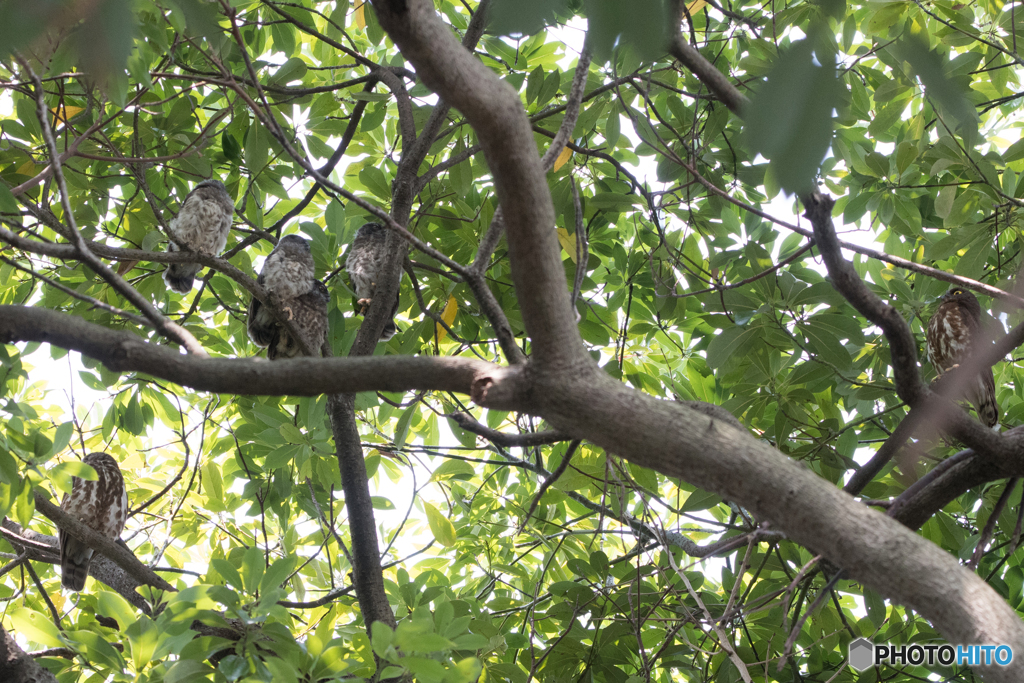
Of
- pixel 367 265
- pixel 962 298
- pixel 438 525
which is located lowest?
pixel 438 525

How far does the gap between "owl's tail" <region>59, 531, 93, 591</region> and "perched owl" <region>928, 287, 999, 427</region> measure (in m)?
3.77

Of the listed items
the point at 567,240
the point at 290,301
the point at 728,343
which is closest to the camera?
the point at 728,343

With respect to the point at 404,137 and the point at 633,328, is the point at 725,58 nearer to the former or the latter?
the point at 633,328

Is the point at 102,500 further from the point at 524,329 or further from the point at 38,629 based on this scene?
the point at 524,329

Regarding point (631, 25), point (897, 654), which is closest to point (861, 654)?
point (897, 654)

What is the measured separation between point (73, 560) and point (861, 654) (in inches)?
128

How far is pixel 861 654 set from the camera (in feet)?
7.01

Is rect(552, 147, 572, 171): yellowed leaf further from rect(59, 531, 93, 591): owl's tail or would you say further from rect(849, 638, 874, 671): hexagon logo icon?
rect(59, 531, 93, 591): owl's tail

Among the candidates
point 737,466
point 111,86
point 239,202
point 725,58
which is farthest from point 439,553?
point 111,86

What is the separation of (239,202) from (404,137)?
110 centimetres

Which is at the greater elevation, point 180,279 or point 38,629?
point 180,279

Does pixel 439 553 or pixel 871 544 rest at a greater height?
pixel 439 553

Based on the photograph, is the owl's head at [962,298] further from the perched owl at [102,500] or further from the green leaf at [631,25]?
the perched owl at [102,500]

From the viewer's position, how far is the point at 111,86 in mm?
665
